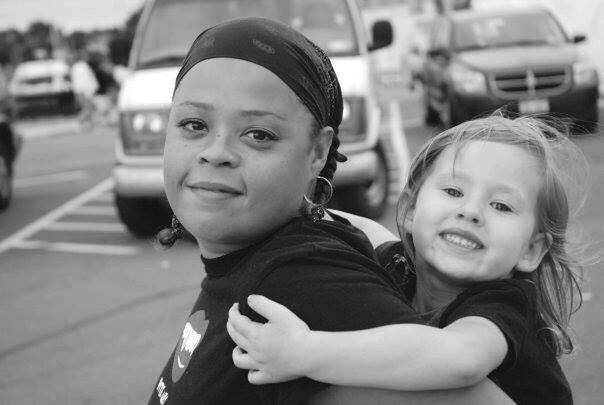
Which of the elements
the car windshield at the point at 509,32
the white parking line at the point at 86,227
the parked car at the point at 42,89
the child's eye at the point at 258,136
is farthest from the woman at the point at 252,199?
the parked car at the point at 42,89

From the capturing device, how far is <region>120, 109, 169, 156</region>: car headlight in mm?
6191

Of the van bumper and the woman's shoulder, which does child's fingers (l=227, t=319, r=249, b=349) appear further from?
the van bumper

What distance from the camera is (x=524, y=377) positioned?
→ 4.40 ft

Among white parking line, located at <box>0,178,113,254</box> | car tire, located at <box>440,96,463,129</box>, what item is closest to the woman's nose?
white parking line, located at <box>0,178,113,254</box>

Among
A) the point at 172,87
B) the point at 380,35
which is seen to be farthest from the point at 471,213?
Answer: the point at 380,35

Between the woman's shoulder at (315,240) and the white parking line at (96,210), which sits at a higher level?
the woman's shoulder at (315,240)

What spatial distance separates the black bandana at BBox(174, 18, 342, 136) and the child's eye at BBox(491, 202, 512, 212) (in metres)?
0.37

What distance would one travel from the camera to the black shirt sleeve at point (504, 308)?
127cm

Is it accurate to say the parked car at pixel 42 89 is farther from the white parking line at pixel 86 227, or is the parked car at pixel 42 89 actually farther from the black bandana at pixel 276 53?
the black bandana at pixel 276 53

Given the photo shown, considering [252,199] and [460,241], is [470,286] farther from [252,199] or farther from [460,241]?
[252,199]

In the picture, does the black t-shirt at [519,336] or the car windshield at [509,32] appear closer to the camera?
the black t-shirt at [519,336]

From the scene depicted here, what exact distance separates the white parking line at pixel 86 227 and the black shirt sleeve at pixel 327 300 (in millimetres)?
6618

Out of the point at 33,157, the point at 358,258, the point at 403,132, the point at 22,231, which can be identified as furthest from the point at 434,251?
the point at 33,157

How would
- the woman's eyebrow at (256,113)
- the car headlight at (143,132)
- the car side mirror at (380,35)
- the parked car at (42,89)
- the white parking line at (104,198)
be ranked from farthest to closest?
the parked car at (42,89) < the white parking line at (104,198) < the car side mirror at (380,35) < the car headlight at (143,132) < the woman's eyebrow at (256,113)
